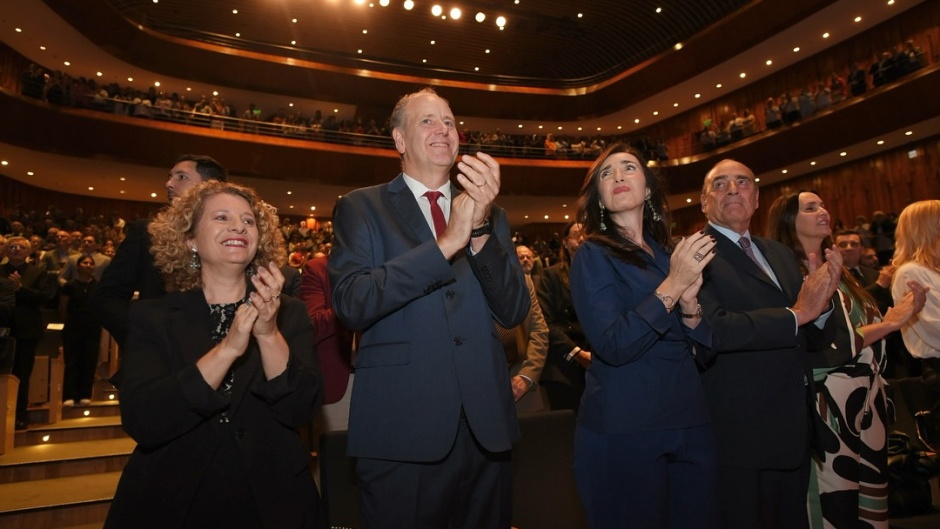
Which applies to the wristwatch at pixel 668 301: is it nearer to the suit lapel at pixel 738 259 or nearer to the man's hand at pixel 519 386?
the suit lapel at pixel 738 259

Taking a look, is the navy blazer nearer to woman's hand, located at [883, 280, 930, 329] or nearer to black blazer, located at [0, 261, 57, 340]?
woman's hand, located at [883, 280, 930, 329]

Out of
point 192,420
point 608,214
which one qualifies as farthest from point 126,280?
point 608,214

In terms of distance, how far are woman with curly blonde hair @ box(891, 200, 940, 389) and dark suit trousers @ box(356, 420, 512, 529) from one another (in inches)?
99.7

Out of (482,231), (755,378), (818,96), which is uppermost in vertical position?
(818,96)

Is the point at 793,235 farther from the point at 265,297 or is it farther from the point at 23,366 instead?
the point at 23,366

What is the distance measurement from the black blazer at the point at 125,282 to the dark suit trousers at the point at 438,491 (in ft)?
4.61

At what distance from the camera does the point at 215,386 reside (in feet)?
5.14

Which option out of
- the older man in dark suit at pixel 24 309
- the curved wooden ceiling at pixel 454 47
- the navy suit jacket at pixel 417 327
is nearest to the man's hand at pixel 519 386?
the navy suit jacket at pixel 417 327

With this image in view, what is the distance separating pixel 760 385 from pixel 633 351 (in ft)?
2.14

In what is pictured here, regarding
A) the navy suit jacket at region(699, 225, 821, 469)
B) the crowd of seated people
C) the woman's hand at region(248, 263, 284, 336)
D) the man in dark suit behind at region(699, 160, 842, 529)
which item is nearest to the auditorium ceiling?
the crowd of seated people

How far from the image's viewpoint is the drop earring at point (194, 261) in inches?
73.0

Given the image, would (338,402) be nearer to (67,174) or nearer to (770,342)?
Answer: (770,342)

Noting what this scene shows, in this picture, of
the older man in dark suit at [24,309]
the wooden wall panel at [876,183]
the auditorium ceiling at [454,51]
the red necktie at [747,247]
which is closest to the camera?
the red necktie at [747,247]

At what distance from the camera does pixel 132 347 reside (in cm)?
166
